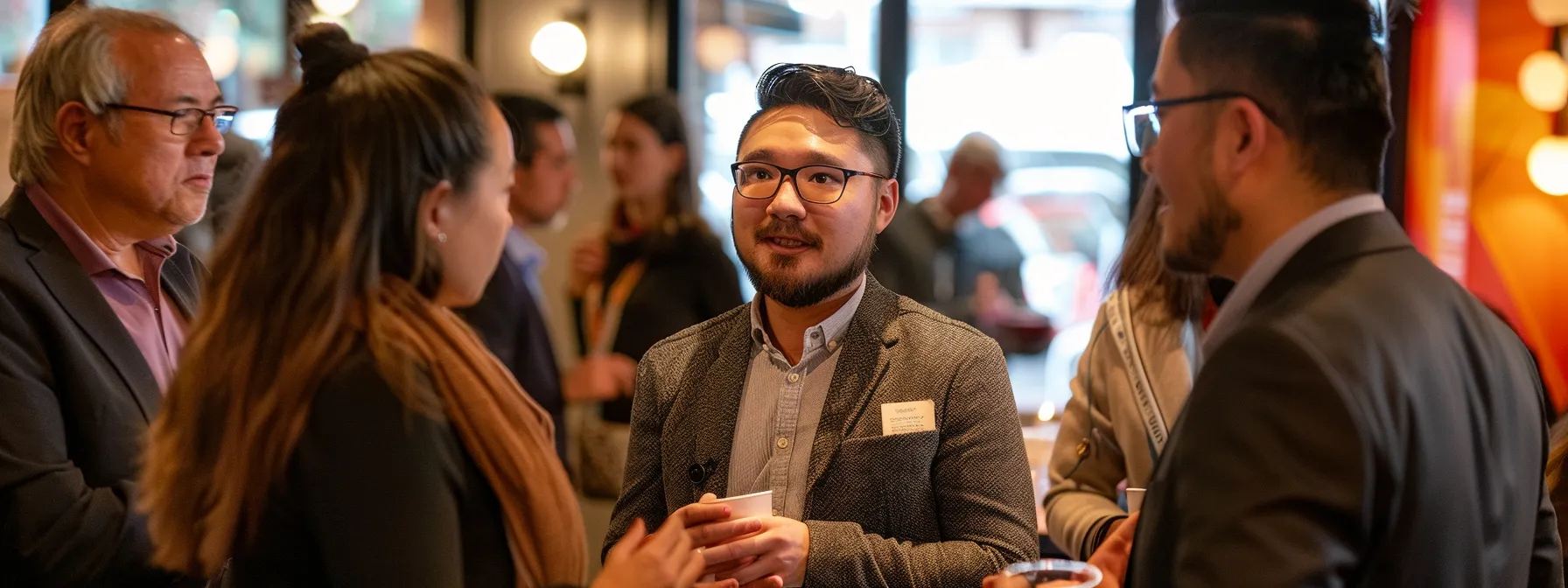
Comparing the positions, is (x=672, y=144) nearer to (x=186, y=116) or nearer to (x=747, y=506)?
(x=186, y=116)

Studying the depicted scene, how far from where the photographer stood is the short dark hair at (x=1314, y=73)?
4.38ft

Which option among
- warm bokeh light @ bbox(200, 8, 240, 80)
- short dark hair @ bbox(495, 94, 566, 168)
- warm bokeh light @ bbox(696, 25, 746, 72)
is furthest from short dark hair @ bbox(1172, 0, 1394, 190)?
warm bokeh light @ bbox(200, 8, 240, 80)

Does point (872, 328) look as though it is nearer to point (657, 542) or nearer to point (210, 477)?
point (657, 542)

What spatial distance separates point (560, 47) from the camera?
623 centimetres

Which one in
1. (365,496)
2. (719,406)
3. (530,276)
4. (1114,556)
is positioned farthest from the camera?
(530,276)

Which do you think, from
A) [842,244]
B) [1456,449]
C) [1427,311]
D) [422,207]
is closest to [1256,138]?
[1427,311]

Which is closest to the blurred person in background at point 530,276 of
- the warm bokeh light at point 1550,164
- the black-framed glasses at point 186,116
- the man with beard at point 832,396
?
the black-framed glasses at point 186,116

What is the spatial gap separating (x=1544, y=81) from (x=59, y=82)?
16.9 feet

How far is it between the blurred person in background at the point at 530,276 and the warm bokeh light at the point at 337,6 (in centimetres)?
197

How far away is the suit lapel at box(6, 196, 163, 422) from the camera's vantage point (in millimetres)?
2064

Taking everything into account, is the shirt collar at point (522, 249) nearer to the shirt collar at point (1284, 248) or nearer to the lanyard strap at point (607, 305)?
the lanyard strap at point (607, 305)

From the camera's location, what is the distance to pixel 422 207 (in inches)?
55.5

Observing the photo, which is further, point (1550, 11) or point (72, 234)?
point (1550, 11)

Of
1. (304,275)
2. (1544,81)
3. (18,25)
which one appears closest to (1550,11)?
(1544,81)
